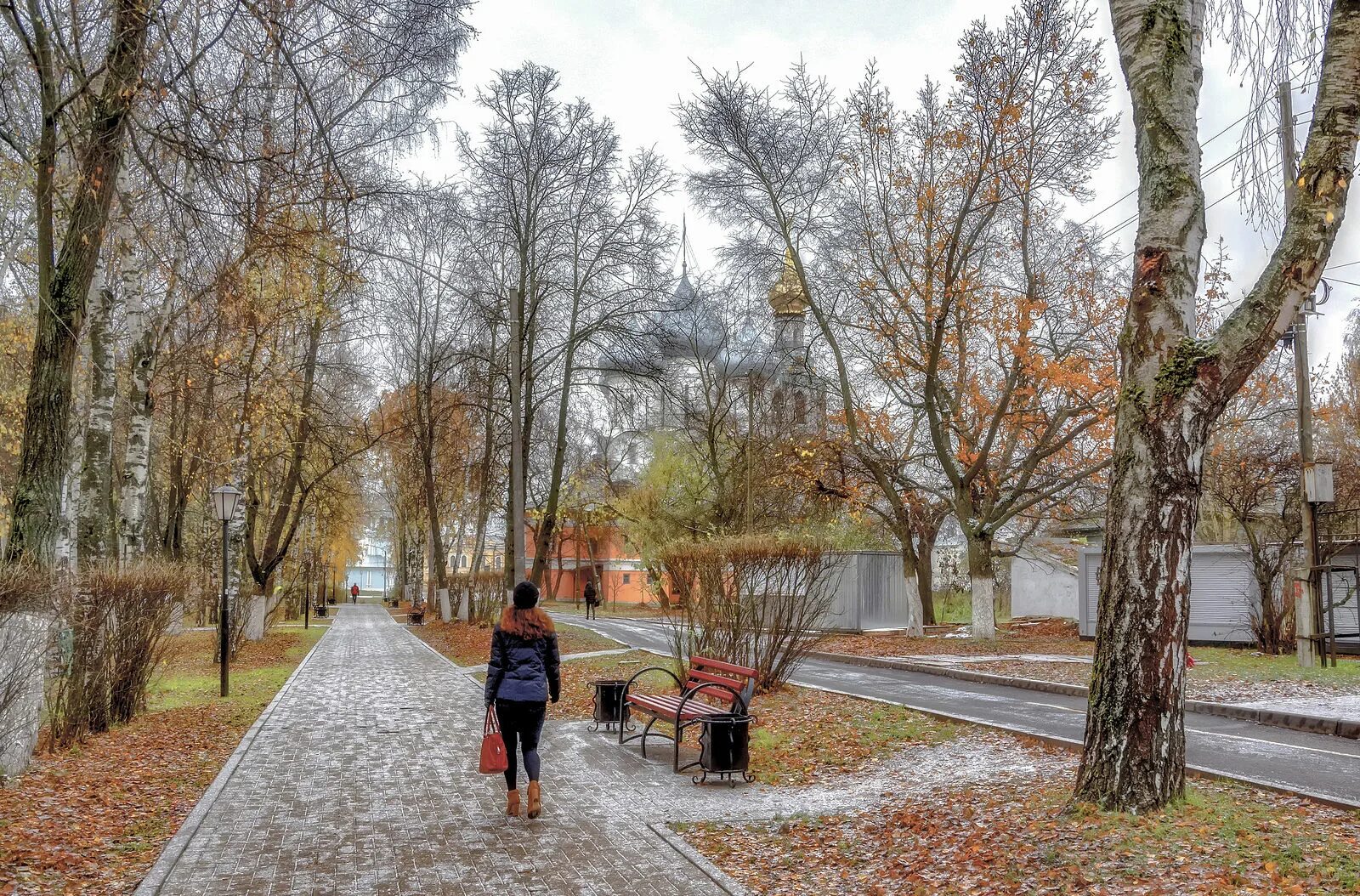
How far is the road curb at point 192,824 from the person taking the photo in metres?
5.86

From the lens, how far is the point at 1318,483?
673 inches

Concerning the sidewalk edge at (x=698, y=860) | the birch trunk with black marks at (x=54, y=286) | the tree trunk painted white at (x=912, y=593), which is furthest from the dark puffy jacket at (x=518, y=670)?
the tree trunk painted white at (x=912, y=593)

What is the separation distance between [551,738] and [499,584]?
21.0 meters

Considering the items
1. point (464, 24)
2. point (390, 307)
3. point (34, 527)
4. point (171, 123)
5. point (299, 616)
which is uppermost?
point (390, 307)

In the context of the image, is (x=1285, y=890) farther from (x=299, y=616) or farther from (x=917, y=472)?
(x=299, y=616)

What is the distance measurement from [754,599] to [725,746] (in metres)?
5.27

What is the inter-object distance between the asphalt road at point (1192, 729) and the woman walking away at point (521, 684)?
533cm

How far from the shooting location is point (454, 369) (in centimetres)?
3109

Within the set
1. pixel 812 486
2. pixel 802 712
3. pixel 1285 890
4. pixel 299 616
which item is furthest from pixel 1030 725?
pixel 299 616

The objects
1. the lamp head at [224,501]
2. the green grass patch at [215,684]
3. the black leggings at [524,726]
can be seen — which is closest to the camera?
the black leggings at [524,726]

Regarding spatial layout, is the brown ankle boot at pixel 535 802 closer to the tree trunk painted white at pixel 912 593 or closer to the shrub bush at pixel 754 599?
the shrub bush at pixel 754 599

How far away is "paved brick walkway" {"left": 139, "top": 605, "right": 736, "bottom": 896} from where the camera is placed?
5977mm

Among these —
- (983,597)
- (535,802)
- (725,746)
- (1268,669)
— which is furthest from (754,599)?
(983,597)

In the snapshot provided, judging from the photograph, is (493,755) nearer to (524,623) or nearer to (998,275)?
(524,623)
